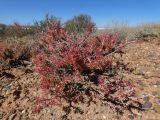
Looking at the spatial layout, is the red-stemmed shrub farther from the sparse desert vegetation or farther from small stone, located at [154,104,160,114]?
small stone, located at [154,104,160,114]

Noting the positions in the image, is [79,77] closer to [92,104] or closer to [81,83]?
[81,83]

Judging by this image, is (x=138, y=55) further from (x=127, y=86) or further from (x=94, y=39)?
(x=127, y=86)

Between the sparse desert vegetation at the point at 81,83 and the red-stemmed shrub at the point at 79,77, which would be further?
the red-stemmed shrub at the point at 79,77

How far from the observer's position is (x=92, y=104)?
5.18 m

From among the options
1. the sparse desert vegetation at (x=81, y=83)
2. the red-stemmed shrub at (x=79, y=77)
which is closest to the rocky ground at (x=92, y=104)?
the sparse desert vegetation at (x=81, y=83)

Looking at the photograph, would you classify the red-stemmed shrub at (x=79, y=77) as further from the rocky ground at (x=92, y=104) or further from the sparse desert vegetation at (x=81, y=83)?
the rocky ground at (x=92, y=104)

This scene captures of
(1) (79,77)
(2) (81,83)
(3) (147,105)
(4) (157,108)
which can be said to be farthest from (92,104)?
(4) (157,108)

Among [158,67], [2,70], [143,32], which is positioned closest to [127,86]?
[158,67]

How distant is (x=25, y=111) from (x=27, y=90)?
70 centimetres

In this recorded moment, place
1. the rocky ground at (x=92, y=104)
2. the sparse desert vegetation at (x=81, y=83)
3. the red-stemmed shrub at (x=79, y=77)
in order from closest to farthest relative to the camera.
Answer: the rocky ground at (x=92, y=104) < the sparse desert vegetation at (x=81, y=83) < the red-stemmed shrub at (x=79, y=77)

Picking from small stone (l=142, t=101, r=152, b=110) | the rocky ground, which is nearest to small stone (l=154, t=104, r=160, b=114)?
the rocky ground

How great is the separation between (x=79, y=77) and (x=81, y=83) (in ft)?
0.45

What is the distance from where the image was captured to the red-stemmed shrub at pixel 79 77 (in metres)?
5.25

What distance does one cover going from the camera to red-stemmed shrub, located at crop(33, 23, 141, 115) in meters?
5.25
